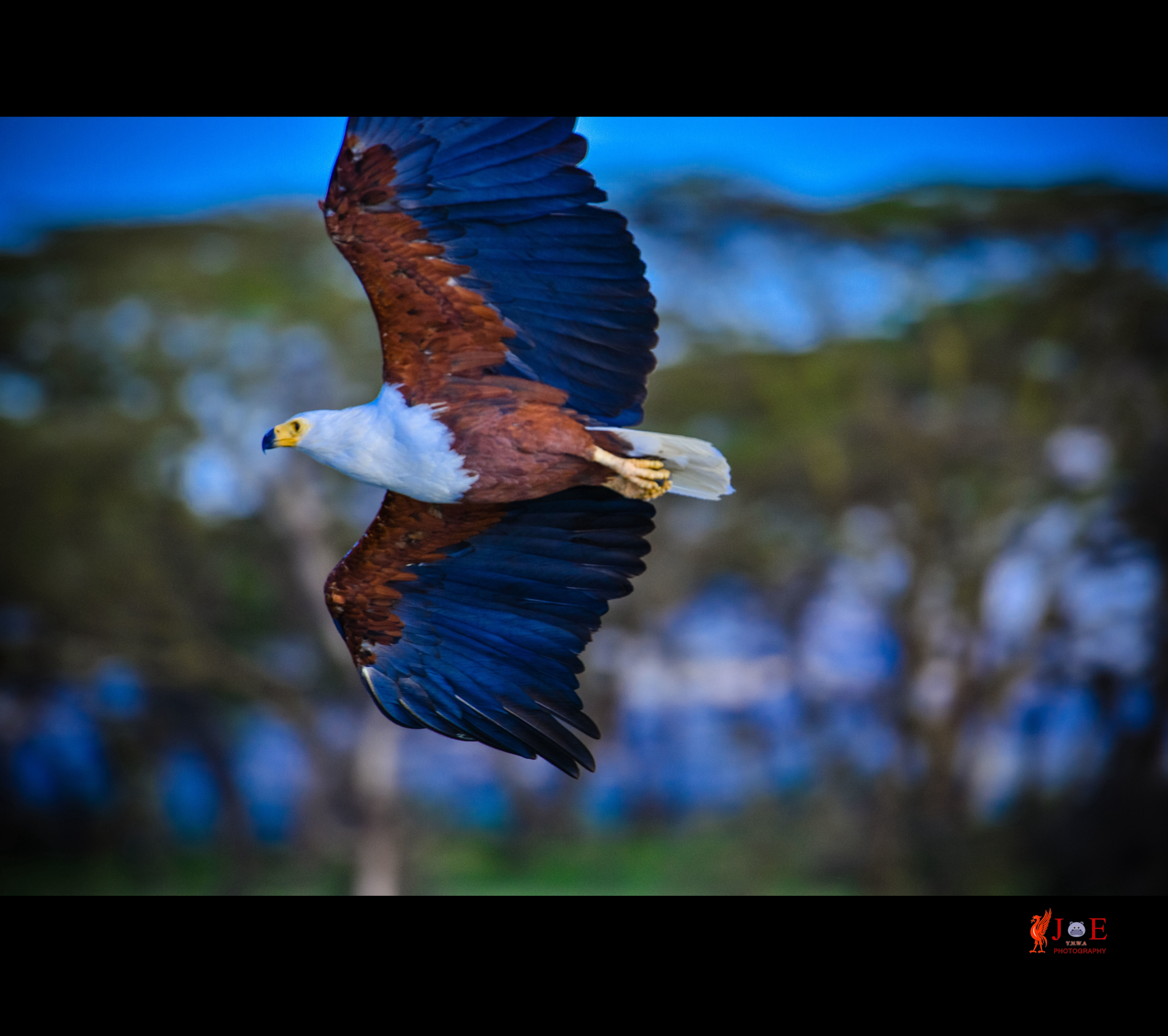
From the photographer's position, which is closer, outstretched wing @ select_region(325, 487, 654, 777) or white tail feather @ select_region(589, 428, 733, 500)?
white tail feather @ select_region(589, 428, 733, 500)

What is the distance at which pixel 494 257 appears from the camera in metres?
2.24

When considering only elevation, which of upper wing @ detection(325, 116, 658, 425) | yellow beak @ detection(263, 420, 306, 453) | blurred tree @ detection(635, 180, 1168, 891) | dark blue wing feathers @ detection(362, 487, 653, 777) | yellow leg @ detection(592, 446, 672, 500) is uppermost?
blurred tree @ detection(635, 180, 1168, 891)

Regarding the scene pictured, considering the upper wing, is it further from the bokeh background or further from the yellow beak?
the bokeh background

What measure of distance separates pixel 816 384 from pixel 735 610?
1.37 metres

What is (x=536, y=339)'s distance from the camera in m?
2.32

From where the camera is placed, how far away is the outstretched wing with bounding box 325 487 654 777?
8.05ft

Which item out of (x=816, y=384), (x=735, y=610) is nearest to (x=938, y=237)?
(x=816, y=384)

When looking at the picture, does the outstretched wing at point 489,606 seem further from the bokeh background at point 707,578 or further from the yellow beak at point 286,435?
the bokeh background at point 707,578
